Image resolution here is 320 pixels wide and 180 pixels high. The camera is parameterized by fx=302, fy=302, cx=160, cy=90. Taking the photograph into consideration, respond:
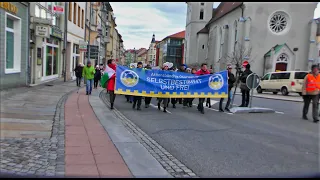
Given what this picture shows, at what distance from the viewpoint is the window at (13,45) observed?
13867mm

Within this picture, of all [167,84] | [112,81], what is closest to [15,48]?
[112,81]

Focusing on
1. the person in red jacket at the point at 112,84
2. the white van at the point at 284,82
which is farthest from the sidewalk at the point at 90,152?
the white van at the point at 284,82

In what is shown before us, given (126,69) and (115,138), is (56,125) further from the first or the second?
(126,69)

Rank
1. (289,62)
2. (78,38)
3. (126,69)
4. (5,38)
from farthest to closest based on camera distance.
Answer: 1. (289,62)
2. (78,38)
3. (5,38)
4. (126,69)

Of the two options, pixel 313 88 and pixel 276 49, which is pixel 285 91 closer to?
pixel 313 88

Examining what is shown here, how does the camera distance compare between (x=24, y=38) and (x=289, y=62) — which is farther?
(x=289, y=62)

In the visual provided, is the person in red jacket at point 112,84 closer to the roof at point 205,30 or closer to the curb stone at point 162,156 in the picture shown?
the curb stone at point 162,156

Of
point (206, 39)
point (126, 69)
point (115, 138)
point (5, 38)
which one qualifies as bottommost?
point (115, 138)

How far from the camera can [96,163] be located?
14.6 ft

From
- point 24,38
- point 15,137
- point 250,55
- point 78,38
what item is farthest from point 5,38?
point 250,55

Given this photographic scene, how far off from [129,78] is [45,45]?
11.8 m

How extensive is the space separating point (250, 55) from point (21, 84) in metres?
35.3

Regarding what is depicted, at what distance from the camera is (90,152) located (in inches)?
200

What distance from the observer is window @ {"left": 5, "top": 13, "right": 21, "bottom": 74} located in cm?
1387
